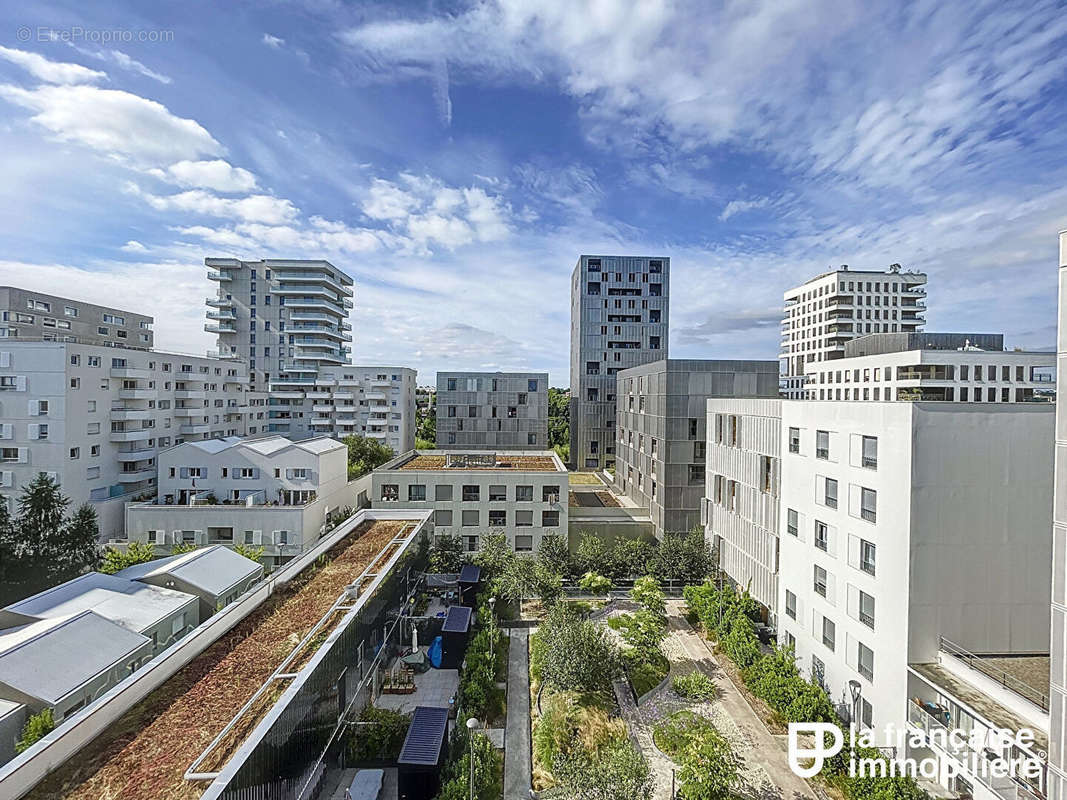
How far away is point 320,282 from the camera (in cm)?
6950

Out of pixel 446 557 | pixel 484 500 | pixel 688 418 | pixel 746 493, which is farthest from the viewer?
pixel 688 418

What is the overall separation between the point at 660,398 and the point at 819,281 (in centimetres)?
5102

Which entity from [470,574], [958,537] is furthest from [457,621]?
[958,537]

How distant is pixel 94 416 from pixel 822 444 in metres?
46.6

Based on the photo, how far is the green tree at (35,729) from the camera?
41.3 ft

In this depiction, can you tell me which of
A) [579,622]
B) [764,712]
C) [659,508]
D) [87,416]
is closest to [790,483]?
[764,712]

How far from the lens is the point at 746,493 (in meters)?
25.2

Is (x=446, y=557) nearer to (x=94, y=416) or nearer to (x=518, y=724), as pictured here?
(x=518, y=724)

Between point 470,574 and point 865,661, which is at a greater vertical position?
point 865,661

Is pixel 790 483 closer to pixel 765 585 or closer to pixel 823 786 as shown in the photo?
pixel 765 585

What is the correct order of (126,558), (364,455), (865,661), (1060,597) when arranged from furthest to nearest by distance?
(364,455), (126,558), (865,661), (1060,597)

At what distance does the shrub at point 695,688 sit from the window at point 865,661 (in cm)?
479

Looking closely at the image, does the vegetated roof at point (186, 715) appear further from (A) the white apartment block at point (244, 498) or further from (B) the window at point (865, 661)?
(B) the window at point (865, 661)

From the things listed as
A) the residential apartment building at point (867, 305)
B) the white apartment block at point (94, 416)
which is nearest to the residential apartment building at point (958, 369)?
the residential apartment building at point (867, 305)
